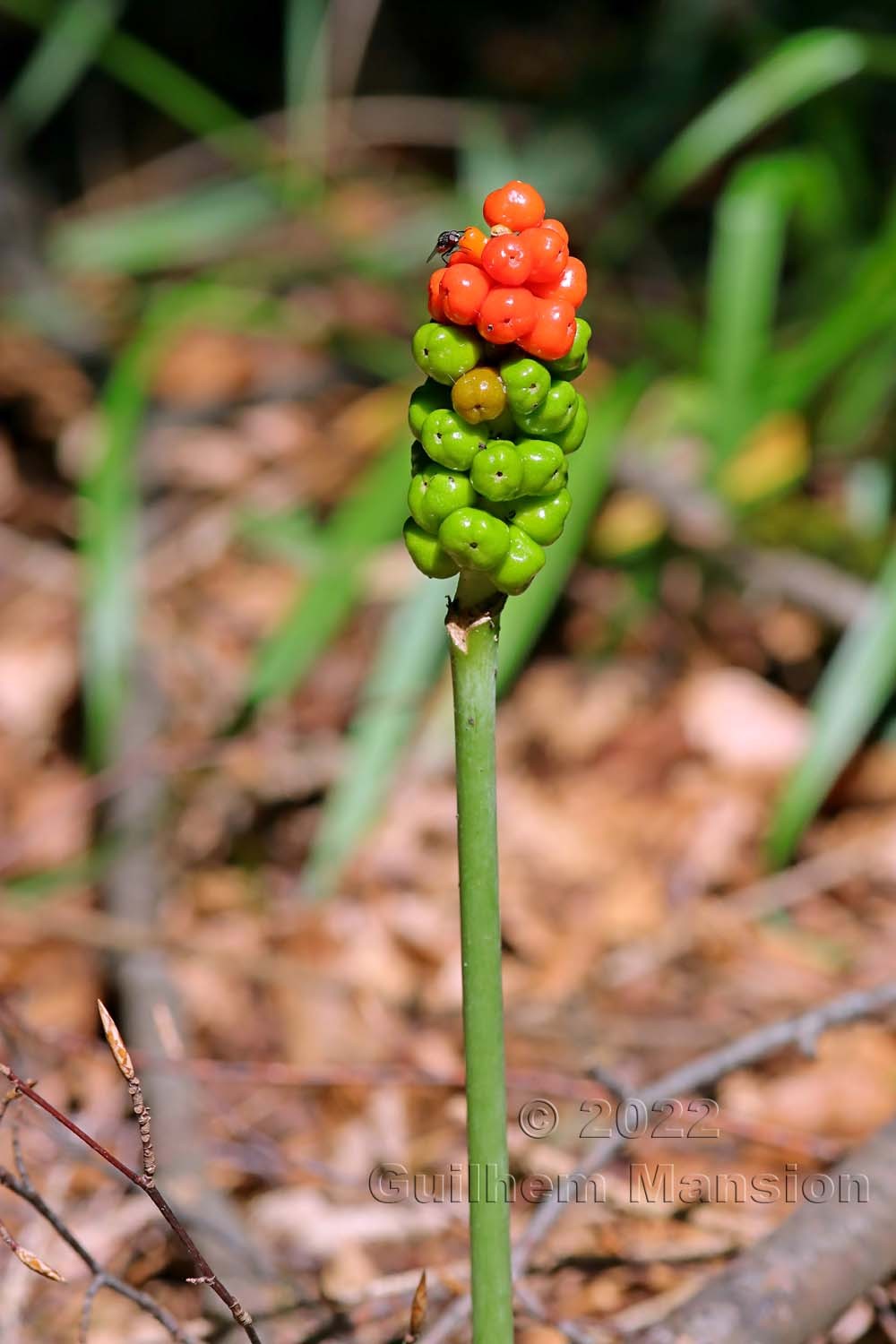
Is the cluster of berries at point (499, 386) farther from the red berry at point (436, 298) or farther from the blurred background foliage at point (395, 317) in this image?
the blurred background foliage at point (395, 317)

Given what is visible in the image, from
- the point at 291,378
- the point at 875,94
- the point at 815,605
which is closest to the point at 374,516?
the point at 815,605

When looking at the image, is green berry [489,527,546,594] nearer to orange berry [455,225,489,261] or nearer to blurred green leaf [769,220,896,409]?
orange berry [455,225,489,261]

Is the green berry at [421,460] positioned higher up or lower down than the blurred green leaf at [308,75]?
lower down

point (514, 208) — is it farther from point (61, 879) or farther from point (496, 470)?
point (61, 879)

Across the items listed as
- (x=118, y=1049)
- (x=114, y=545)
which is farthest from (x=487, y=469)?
(x=114, y=545)

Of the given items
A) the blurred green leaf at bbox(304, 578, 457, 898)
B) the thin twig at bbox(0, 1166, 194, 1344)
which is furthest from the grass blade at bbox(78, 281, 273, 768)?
the thin twig at bbox(0, 1166, 194, 1344)

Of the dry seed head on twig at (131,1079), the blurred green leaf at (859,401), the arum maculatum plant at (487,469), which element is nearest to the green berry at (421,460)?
the arum maculatum plant at (487,469)

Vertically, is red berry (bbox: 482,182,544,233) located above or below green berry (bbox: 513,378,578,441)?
above
